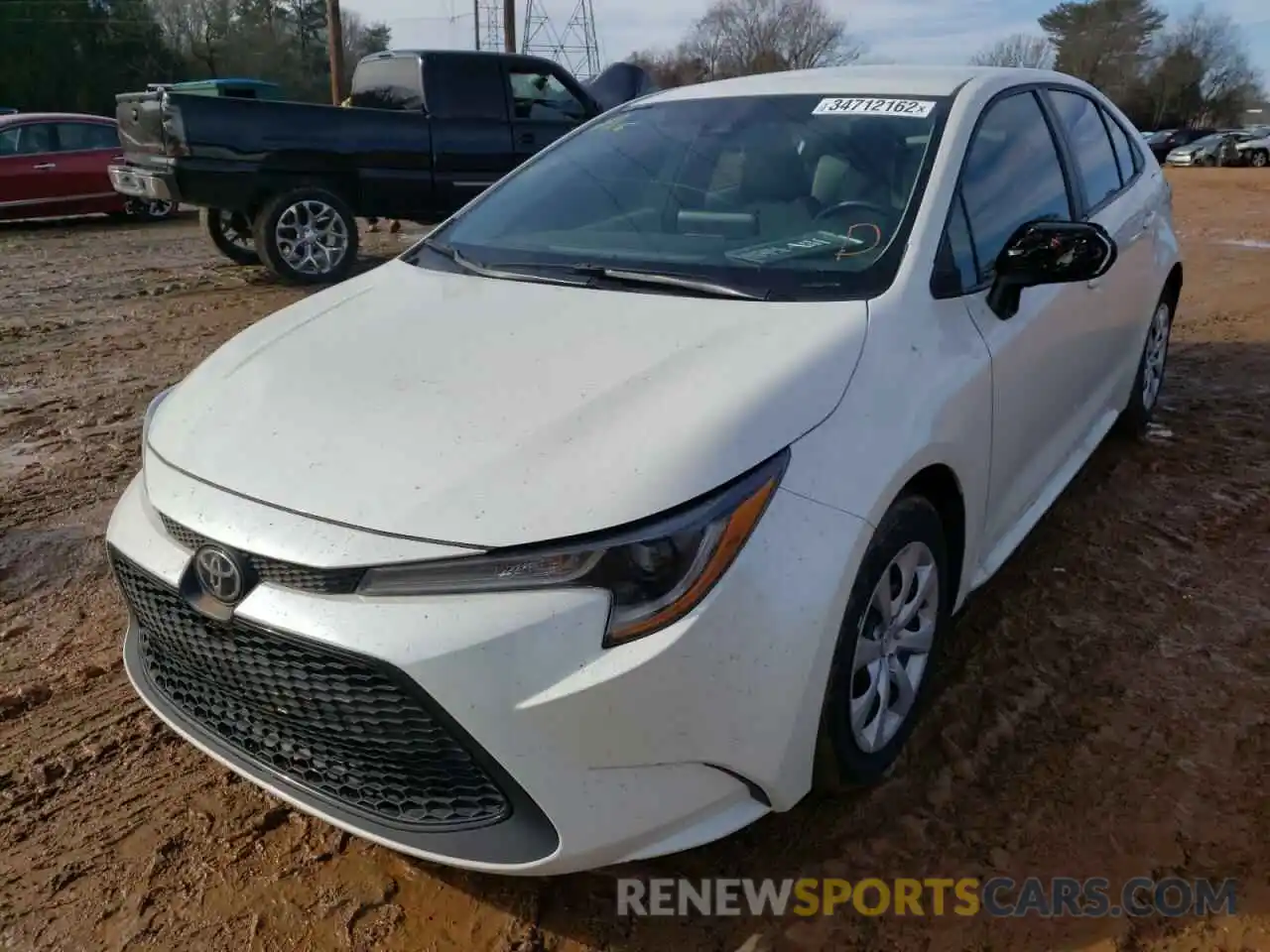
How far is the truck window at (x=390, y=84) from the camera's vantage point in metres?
10.0

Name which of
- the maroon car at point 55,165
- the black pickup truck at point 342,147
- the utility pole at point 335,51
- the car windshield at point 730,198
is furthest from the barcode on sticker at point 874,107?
the utility pole at point 335,51

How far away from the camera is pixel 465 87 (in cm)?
1005

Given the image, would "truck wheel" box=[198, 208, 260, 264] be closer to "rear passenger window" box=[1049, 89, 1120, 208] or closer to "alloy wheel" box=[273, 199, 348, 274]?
"alloy wheel" box=[273, 199, 348, 274]

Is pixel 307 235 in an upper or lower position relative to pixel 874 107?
lower

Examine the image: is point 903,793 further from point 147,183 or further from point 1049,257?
point 147,183

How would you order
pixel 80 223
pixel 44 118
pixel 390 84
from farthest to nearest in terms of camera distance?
pixel 80 223 → pixel 44 118 → pixel 390 84

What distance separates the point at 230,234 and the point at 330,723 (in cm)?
959

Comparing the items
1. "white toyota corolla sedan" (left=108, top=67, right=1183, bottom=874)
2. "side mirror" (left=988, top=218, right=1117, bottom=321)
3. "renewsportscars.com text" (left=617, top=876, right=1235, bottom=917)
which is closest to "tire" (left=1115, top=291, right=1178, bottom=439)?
"white toyota corolla sedan" (left=108, top=67, right=1183, bottom=874)

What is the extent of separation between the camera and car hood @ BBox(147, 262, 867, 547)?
1.95 m

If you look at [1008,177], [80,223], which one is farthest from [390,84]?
[1008,177]

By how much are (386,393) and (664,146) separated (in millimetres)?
1554

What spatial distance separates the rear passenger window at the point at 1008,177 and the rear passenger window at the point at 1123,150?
0.93m

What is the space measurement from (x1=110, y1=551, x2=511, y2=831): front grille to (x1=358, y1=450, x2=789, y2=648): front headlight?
175 millimetres

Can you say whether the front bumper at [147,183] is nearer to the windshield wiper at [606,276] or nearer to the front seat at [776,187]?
the windshield wiper at [606,276]
